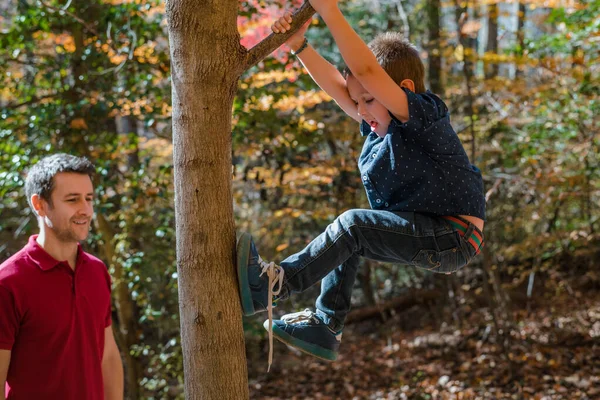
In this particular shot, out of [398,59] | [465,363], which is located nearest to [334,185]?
[465,363]

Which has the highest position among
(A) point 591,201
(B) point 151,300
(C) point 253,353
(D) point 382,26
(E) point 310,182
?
(D) point 382,26

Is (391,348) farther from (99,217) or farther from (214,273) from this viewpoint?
(214,273)

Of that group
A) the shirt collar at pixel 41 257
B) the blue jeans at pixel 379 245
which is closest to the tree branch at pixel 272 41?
the blue jeans at pixel 379 245

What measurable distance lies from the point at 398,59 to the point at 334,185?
4.80m

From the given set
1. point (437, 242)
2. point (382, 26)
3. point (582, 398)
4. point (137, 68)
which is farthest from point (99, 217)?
point (382, 26)

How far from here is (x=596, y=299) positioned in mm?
7836

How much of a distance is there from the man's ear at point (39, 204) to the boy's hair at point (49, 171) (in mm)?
14

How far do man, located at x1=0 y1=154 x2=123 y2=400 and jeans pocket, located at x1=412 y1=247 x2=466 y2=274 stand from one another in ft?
4.31

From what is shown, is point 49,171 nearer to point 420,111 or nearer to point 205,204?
point 205,204

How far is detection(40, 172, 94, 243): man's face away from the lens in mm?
2572

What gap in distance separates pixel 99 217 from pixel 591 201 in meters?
5.27

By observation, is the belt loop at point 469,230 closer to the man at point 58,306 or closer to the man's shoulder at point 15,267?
the man at point 58,306

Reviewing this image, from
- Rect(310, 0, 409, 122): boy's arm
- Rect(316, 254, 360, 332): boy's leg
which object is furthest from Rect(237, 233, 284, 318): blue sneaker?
Rect(310, 0, 409, 122): boy's arm

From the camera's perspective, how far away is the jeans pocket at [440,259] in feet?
7.59
